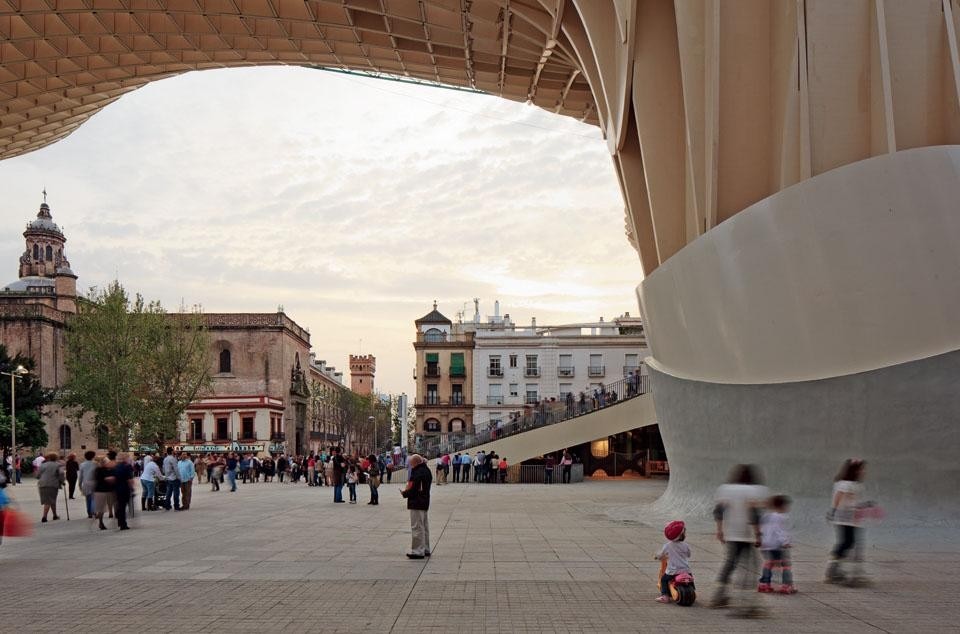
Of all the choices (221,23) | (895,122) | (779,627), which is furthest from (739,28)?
(221,23)

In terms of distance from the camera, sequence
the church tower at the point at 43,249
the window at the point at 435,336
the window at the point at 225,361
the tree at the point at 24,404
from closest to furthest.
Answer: the tree at the point at 24,404 < the window at the point at 225,361 < the window at the point at 435,336 < the church tower at the point at 43,249

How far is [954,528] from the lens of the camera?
1370cm

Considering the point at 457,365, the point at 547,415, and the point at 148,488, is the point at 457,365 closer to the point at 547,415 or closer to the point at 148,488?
the point at 547,415

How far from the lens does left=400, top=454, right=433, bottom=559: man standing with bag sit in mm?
13047

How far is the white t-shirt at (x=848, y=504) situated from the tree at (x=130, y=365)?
49.6 meters

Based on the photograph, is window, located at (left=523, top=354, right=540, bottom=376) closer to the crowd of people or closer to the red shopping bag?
the red shopping bag

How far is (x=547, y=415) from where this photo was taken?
42406 mm

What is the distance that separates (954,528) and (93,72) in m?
33.1

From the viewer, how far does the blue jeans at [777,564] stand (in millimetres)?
9906

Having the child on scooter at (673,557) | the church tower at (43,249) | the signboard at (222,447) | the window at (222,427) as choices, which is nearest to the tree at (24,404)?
the signboard at (222,447)

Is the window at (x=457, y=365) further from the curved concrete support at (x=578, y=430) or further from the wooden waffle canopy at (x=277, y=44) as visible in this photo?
the wooden waffle canopy at (x=277, y=44)

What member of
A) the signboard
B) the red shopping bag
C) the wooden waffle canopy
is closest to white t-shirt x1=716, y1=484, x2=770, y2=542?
the red shopping bag

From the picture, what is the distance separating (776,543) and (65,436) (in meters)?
72.3

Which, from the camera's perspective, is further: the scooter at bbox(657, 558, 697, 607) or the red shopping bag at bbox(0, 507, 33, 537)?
the red shopping bag at bbox(0, 507, 33, 537)
